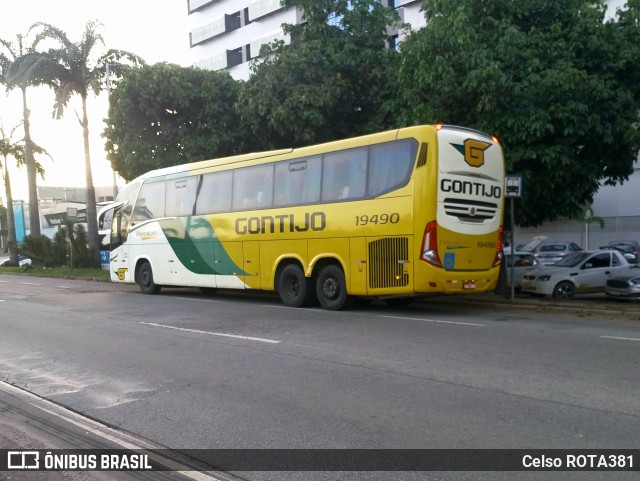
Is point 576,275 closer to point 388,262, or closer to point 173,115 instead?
point 388,262

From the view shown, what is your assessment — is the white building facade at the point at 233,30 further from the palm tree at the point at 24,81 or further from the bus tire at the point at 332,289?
the bus tire at the point at 332,289

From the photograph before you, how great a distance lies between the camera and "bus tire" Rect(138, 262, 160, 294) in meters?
18.8

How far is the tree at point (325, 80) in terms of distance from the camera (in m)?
16.2

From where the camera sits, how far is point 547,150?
12.8 metres

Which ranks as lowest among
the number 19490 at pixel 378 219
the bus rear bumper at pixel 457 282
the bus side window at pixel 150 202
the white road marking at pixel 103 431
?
the white road marking at pixel 103 431

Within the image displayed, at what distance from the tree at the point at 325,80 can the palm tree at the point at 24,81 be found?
53.9ft

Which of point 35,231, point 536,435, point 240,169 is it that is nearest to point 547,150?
point 240,169

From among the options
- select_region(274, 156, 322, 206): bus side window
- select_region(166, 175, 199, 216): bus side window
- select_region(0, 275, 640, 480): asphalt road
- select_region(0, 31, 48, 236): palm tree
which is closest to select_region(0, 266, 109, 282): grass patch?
select_region(0, 31, 48, 236): palm tree

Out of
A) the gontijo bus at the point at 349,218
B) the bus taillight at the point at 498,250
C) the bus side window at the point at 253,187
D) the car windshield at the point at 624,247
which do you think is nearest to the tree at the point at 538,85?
the gontijo bus at the point at 349,218

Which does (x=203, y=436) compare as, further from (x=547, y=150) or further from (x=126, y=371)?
(x=547, y=150)

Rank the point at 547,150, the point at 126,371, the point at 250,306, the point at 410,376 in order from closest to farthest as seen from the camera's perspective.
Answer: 1. the point at 410,376
2. the point at 126,371
3. the point at 547,150
4. the point at 250,306

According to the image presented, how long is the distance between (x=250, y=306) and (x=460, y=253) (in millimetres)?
5422

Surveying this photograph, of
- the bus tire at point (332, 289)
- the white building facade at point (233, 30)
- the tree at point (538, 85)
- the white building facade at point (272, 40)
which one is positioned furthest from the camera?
the white building facade at point (233, 30)

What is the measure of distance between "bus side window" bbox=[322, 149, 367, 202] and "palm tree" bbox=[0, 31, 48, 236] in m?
21.0
